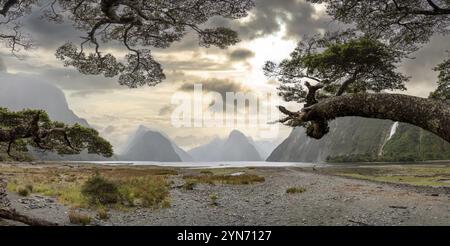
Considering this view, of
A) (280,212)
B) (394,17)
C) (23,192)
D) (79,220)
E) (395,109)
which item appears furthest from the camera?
(23,192)

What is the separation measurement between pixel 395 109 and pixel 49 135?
1229 cm

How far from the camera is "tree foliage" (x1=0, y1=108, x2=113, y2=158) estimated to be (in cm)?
1092

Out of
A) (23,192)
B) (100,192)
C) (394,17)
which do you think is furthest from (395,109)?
(23,192)

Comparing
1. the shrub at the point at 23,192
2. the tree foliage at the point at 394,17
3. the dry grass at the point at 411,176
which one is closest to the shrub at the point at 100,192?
the shrub at the point at 23,192

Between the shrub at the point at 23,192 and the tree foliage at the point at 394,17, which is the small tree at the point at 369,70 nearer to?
the tree foliage at the point at 394,17

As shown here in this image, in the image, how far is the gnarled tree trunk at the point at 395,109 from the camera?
4634 millimetres

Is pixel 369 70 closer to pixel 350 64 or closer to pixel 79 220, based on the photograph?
pixel 350 64

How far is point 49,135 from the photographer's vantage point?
13617 millimetres

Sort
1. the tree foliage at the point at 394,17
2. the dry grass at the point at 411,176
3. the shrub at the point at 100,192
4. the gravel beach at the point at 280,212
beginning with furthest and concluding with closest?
the dry grass at the point at 411,176 → the shrub at the point at 100,192 → the gravel beach at the point at 280,212 → the tree foliage at the point at 394,17

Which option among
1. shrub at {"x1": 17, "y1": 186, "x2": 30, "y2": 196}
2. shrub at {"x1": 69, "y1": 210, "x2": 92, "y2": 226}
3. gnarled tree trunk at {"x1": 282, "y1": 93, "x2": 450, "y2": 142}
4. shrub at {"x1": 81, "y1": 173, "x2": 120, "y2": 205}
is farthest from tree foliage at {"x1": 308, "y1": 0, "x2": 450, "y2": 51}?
shrub at {"x1": 17, "y1": 186, "x2": 30, "y2": 196}

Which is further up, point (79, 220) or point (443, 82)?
point (443, 82)

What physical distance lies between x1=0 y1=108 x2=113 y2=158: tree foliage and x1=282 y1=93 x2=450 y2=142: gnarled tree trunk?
8775 millimetres

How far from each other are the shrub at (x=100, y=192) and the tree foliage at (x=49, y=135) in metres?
1.87
